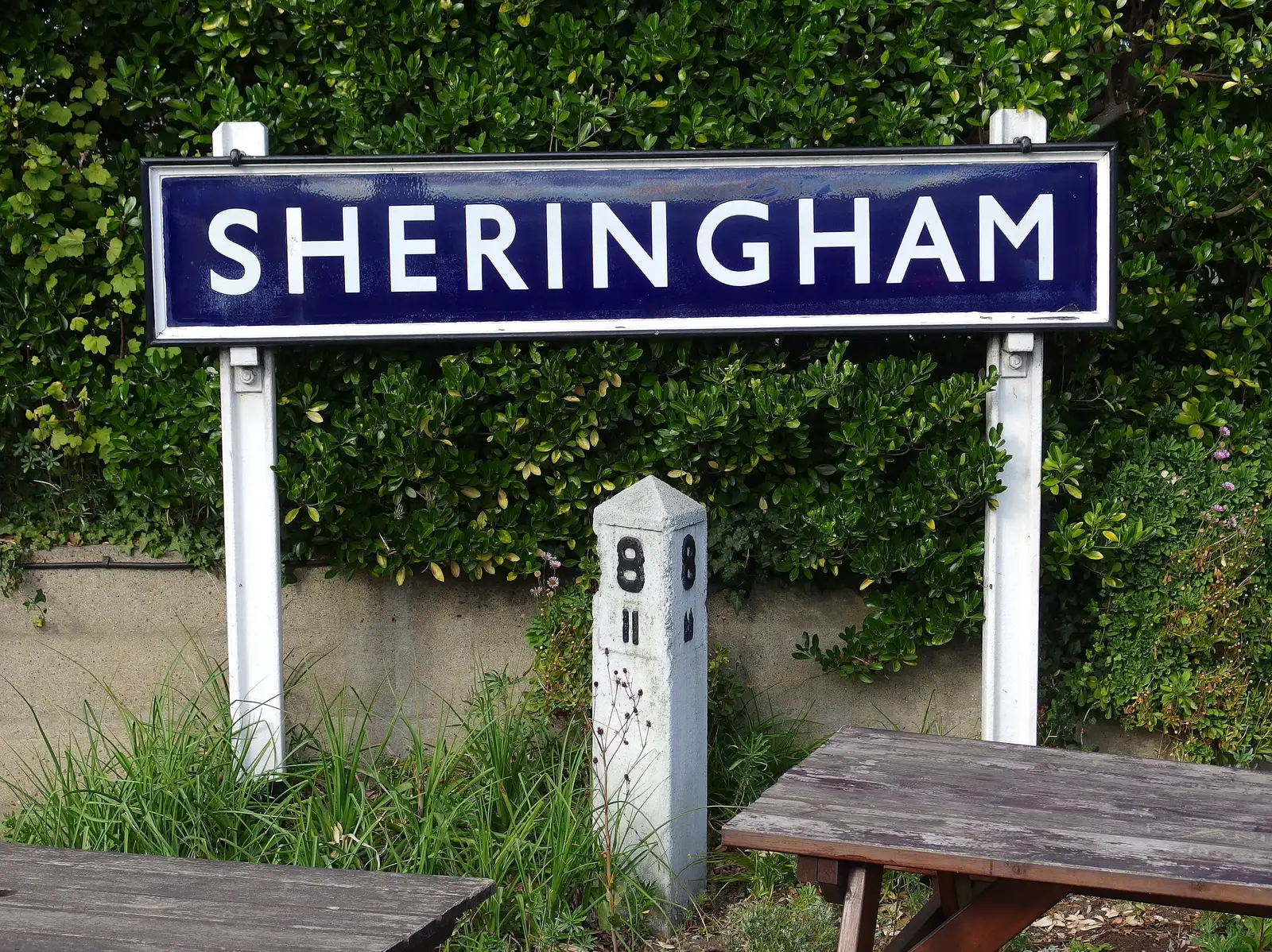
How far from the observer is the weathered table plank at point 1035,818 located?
210cm

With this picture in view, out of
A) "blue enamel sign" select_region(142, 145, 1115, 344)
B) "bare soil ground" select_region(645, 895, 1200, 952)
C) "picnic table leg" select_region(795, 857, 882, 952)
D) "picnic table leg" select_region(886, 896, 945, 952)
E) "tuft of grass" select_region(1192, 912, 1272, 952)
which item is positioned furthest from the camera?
"blue enamel sign" select_region(142, 145, 1115, 344)

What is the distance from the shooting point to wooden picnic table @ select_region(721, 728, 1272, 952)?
211 cm

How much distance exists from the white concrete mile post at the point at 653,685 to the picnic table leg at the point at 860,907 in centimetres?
105

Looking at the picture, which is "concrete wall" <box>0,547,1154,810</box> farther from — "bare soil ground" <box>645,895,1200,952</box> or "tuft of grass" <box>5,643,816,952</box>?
"bare soil ground" <box>645,895,1200,952</box>

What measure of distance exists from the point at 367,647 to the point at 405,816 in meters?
1.02

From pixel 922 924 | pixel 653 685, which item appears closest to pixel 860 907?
pixel 922 924

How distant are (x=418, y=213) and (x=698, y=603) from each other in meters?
1.58

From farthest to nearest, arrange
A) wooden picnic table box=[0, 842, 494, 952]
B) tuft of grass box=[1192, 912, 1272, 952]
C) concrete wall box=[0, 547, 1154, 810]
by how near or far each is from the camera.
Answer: concrete wall box=[0, 547, 1154, 810], tuft of grass box=[1192, 912, 1272, 952], wooden picnic table box=[0, 842, 494, 952]

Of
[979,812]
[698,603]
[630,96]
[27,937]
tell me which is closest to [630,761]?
[698,603]

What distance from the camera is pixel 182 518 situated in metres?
4.39

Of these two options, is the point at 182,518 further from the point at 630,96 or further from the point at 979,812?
the point at 979,812

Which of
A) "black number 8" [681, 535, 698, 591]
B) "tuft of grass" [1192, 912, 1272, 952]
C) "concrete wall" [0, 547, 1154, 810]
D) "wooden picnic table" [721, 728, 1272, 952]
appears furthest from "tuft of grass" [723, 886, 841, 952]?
"concrete wall" [0, 547, 1154, 810]

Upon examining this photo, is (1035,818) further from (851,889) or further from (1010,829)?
(851,889)

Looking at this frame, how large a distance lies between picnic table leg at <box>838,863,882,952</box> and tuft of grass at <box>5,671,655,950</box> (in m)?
1.00
